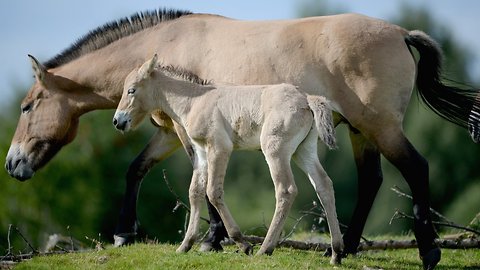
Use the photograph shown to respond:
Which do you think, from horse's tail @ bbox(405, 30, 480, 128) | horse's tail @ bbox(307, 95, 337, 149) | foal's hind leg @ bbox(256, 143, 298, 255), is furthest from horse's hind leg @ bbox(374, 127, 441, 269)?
foal's hind leg @ bbox(256, 143, 298, 255)

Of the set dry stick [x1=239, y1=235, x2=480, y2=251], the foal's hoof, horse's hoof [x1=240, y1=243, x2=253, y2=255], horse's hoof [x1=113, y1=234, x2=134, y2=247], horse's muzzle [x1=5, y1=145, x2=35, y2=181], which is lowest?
dry stick [x1=239, y1=235, x2=480, y2=251]

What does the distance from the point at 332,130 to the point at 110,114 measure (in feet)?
97.7

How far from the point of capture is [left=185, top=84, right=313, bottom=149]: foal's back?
8.70 m

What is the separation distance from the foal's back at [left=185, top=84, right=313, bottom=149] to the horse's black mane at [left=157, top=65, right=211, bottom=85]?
36cm

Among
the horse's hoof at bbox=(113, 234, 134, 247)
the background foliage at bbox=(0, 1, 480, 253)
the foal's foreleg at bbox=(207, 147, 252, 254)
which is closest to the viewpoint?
the foal's foreleg at bbox=(207, 147, 252, 254)

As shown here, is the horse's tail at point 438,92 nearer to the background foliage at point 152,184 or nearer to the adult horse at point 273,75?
the adult horse at point 273,75

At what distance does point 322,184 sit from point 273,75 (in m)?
1.88

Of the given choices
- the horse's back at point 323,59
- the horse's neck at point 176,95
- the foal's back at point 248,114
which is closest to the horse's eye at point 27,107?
the horse's back at point 323,59

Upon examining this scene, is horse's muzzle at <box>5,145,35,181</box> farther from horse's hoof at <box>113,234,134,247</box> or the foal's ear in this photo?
the foal's ear

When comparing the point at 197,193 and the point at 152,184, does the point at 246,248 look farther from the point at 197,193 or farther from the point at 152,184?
the point at 152,184

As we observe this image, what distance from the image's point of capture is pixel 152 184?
3453 cm

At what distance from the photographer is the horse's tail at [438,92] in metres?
10.3

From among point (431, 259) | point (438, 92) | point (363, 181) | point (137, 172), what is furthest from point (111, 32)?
point (431, 259)

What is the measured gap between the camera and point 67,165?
36.6 m
